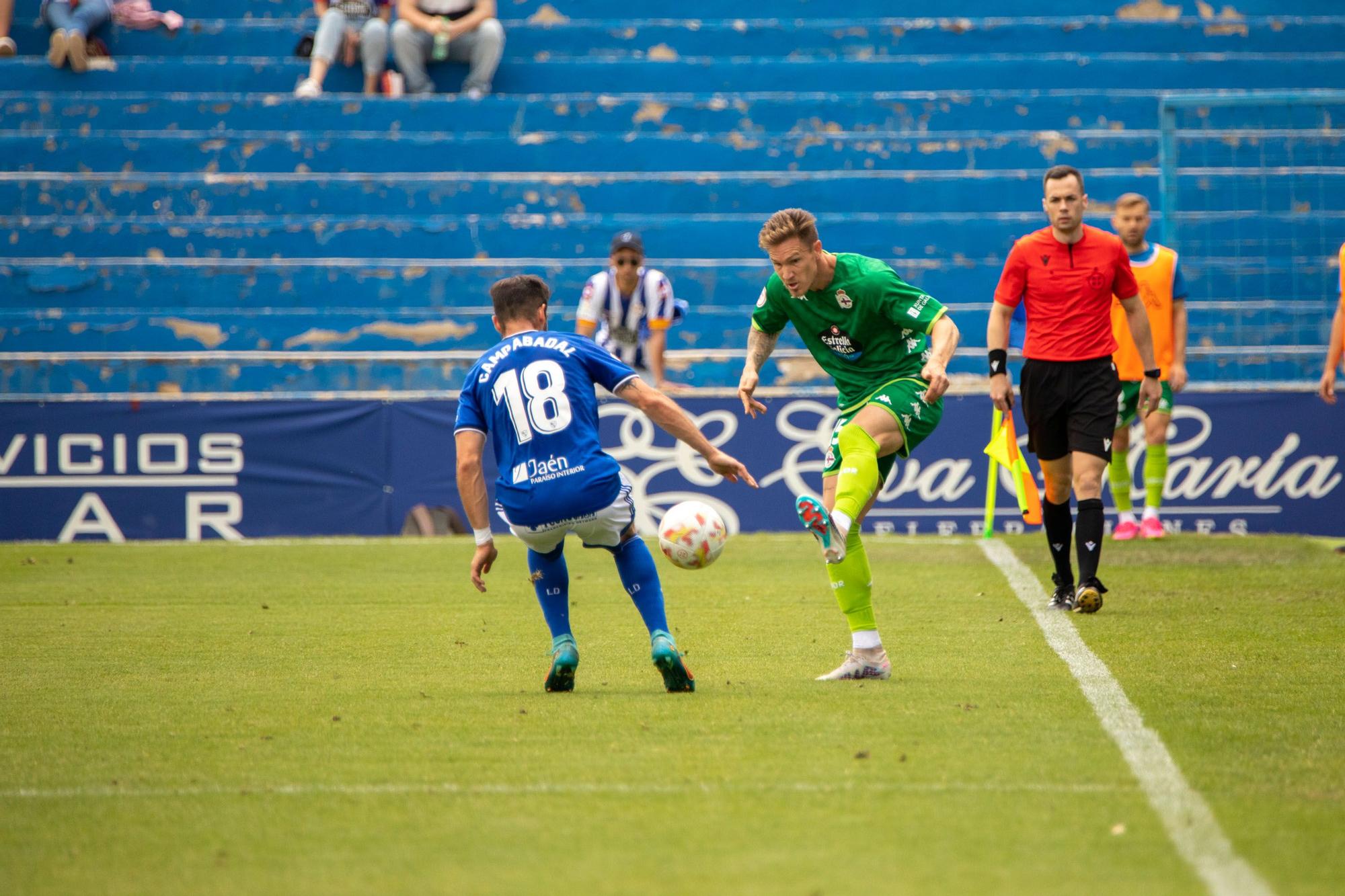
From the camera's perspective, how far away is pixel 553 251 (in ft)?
55.3

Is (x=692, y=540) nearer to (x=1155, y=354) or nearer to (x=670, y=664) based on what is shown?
(x=670, y=664)

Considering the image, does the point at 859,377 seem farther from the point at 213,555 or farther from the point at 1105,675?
the point at 213,555

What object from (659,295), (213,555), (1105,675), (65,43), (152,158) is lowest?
(213,555)

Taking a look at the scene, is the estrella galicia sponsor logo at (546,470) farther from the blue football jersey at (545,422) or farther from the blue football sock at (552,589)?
the blue football sock at (552,589)

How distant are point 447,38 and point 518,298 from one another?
Answer: 1277cm

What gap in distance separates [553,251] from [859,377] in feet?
34.8

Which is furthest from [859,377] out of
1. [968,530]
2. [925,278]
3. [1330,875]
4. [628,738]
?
[925,278]

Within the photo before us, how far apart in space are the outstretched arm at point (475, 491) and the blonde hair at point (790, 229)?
138 cm

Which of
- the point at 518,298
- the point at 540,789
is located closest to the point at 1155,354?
the point at 518,298

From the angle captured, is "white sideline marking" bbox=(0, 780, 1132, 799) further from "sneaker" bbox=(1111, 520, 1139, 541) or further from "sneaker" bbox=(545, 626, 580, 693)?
"sneaker" bbox=(1111, 520, 1139, 541)

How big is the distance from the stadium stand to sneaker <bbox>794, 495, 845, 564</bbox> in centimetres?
917

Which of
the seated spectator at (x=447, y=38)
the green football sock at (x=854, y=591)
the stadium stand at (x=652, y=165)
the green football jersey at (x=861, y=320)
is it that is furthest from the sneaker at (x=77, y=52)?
the green football sock at (x=854, y=591)

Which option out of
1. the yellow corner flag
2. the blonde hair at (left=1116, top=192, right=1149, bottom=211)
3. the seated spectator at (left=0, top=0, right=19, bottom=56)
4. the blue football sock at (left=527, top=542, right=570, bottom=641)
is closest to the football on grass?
the blue football sock at (left=527, top=542, right=570, bottom=641)

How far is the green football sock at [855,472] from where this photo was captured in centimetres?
617
